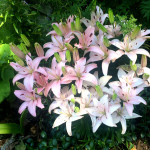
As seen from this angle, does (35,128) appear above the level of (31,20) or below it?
below

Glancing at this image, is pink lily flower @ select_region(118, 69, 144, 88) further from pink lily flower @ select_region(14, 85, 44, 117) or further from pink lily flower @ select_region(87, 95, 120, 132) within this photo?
pink lily flower @ select_region(14, 85, 44, 117)

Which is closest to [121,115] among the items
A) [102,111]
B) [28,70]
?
[102,111]

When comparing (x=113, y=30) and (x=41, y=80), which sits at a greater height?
(x=113, y=30)

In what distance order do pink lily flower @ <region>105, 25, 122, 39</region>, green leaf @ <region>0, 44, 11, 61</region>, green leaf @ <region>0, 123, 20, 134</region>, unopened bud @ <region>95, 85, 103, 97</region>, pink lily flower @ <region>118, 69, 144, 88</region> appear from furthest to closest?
green leaf @ <region>0, 44, 11, 61</region> < green leaf @ <region>0, 123, 20, 134</region> < pink lily flower @ <region>105, 25, 122, 39</region> < pink lily flower @ <region>118, 69, 144, 88</region> < unopened bud @ <region>95, 85, 103, 97</region>

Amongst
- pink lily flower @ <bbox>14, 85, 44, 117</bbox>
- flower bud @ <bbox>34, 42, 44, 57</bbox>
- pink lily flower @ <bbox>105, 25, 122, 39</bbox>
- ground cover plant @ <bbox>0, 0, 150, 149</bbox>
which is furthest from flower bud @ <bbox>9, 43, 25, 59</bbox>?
pink lily flower @ <bbox>105, 25, 122, 39</bbox>

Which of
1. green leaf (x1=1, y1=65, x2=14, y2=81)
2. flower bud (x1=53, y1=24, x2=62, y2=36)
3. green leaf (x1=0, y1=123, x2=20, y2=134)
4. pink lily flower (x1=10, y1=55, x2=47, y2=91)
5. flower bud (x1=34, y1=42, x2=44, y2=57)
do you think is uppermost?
Answer: flower bud (x1=53, y1=24, x2=62, y2=36)

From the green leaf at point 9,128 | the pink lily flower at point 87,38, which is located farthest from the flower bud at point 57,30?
the green leaf at point 9,128

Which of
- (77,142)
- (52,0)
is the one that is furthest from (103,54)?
(52,0)

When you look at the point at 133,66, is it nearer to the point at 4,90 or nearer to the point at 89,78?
the point at 89,78

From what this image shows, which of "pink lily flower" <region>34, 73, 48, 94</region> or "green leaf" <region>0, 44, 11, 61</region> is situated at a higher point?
"green leaf" <region>0, 44, 11, 61</region>

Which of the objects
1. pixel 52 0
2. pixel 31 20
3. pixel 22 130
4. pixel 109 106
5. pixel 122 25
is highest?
pixel 52 0

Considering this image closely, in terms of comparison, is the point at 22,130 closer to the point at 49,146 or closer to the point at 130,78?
the point at 49,146
